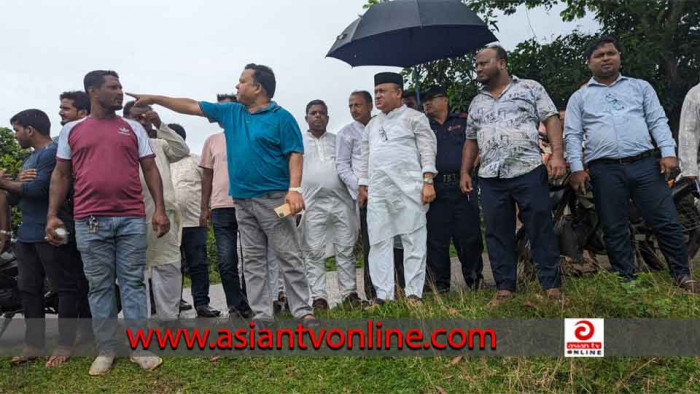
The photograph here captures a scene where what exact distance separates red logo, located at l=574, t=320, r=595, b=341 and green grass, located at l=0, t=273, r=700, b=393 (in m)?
0.19

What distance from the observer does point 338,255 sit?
522 cm

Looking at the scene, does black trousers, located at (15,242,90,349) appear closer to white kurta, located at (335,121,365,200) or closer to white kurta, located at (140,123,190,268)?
white kurta, located at (140,123,190,268)

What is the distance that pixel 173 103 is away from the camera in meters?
4.08

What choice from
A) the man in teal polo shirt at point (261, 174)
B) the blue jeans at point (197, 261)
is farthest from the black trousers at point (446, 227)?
the blue jeans at point (197, 261)

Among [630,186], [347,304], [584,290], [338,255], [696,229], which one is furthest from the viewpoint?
[696,229]

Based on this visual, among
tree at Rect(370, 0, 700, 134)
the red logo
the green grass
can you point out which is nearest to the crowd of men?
the green grass

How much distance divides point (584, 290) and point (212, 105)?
2765 millimetres

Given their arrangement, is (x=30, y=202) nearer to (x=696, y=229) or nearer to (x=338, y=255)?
(x=338, y=255)

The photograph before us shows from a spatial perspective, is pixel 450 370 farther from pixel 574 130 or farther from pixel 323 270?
pixel 574 130

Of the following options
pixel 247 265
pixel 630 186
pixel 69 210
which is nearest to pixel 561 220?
pixel 630 186

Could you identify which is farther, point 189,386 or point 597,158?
point 597,158

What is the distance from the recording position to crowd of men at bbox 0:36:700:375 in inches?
156

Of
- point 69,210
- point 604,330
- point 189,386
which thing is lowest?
point 189,386

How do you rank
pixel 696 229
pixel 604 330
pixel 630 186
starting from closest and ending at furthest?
pixel 604 330
pixel 630 186
pixel 696 229
